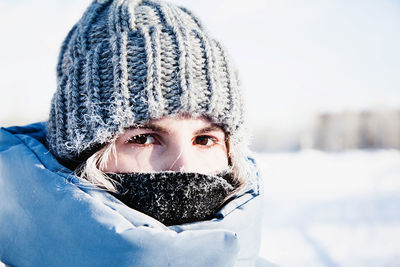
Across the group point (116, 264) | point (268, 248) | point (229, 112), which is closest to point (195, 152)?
point (229, 112)

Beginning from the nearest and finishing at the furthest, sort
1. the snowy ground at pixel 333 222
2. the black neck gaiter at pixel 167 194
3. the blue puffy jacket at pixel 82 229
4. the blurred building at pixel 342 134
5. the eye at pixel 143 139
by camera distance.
Answer: the blue puffy jacket at pixel 82 229, the black neck gaiter at pixel 167 194, the eye at pixel 143 139, the snowy ground at pixel 333 222, the blurred building at pixel 342 134

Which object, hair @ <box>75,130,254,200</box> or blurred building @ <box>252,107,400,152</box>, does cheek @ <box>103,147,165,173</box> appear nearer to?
hair @ <box>75,130,254,200</box>

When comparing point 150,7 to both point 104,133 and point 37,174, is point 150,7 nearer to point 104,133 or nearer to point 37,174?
point 104,133

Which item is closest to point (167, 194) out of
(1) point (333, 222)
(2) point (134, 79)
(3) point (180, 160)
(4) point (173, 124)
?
(3) point (180, 160)

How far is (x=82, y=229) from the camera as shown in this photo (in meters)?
0.85

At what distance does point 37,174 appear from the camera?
3.27ft

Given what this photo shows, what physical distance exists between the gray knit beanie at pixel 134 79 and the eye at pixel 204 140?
0.07 metres

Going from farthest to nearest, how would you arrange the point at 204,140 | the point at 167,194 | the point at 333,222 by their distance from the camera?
the point at 333,222 < the point at 204,140 < the point at 167,194

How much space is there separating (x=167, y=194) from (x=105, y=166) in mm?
266

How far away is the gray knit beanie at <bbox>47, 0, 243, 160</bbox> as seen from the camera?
103cm

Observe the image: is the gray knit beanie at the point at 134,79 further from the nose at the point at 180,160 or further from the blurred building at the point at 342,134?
the blurred building at the point at 342,134

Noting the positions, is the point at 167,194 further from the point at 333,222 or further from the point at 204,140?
the point at 333,222

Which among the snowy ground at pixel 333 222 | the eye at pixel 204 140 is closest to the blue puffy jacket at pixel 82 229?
the eye at pixel 204 140

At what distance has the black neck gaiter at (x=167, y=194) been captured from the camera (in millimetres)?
967
